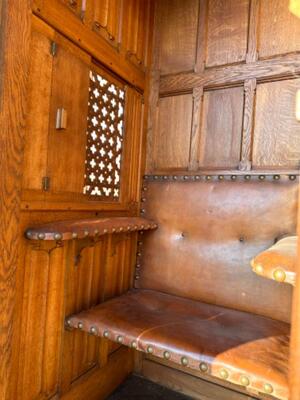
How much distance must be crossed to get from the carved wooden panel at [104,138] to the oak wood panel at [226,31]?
1.93 feet

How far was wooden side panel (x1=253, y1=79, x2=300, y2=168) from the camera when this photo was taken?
145 centimetres

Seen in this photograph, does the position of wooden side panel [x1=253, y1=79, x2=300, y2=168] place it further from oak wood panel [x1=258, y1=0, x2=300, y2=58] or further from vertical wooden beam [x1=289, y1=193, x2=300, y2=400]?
vertical wooden beam [x1=289, y1=193, x2=300, y2=400]

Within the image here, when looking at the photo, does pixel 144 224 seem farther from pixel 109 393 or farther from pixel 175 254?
pixel 109 393

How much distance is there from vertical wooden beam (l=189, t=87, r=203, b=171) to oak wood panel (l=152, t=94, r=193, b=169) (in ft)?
0.09

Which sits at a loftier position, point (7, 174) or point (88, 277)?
point (7, 174)

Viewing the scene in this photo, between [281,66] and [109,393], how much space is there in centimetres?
195

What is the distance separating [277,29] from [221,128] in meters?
0.57

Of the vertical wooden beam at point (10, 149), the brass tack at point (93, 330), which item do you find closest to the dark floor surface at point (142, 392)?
the brass tack at point (93, 330)

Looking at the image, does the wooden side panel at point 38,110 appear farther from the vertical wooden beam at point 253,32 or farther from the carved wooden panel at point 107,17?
the vertical wooden beam at point 253,32

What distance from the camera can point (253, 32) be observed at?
5.14 feet

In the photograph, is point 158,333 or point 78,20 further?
point 78,20

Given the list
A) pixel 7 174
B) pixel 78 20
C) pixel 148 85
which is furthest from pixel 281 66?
pixel 7 174

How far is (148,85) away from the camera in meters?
1.82

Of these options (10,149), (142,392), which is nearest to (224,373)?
(142,392)
